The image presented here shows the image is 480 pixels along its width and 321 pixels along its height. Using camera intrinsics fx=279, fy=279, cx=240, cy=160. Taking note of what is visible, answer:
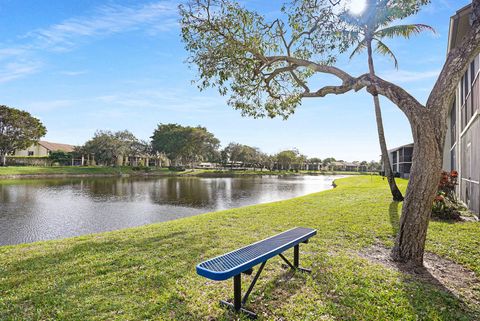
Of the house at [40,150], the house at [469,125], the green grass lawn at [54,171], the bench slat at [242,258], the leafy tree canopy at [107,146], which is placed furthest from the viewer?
the house at [40,150]

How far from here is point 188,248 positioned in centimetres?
555

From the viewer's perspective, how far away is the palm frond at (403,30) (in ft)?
39.5

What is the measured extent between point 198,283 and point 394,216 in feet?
23.3

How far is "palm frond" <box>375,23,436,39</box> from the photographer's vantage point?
39.5 ft

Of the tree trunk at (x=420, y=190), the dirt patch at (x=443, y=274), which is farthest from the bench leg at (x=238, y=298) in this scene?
the tree trunk at (x=420, y=190)

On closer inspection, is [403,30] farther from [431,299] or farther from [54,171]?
[54,171]

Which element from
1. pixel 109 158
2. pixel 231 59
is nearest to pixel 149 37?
pixel 231 59

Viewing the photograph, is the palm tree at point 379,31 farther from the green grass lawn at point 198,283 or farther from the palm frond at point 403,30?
the green grass lawn at point 198,283

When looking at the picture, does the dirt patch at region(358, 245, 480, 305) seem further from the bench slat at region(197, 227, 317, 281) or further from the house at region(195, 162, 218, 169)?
the house at region(195, 162, 218, 169)

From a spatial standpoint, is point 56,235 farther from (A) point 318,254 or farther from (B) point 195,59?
(A) point 318,254

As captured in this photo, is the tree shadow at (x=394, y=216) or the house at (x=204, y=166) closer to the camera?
the tree shadow at (x=394, y=216)

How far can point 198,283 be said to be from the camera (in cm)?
381

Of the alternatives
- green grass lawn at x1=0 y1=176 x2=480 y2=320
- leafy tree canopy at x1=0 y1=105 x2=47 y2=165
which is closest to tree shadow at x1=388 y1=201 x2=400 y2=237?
green grass lawn at x1=0 y1=176 x2=480 y2=320

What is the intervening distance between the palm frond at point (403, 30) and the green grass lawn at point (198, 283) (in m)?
9.25
